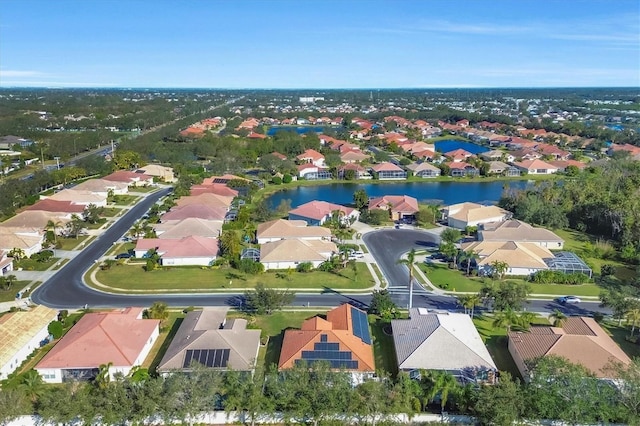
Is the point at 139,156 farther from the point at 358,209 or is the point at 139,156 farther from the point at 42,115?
the point at 42,115

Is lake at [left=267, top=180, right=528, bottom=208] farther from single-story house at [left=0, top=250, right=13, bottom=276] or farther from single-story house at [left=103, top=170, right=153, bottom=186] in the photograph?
single-story house at [left=0, top=250, right=13, bottom=276]

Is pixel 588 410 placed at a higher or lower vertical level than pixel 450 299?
higher

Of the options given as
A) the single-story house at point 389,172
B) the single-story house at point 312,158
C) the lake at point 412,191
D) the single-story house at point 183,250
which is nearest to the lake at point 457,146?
the single-story house at point 389,172

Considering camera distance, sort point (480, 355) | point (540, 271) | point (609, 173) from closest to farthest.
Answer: point (480, 355)
point (540, 271)
point (609, 173)

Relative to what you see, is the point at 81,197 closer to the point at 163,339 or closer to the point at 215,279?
the point at 215,279

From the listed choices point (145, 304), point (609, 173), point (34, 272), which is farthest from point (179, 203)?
point (609, 173)

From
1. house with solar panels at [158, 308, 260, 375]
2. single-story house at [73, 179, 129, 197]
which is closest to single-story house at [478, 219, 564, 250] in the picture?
house with solar panels at [158, 308, 260, 375]
